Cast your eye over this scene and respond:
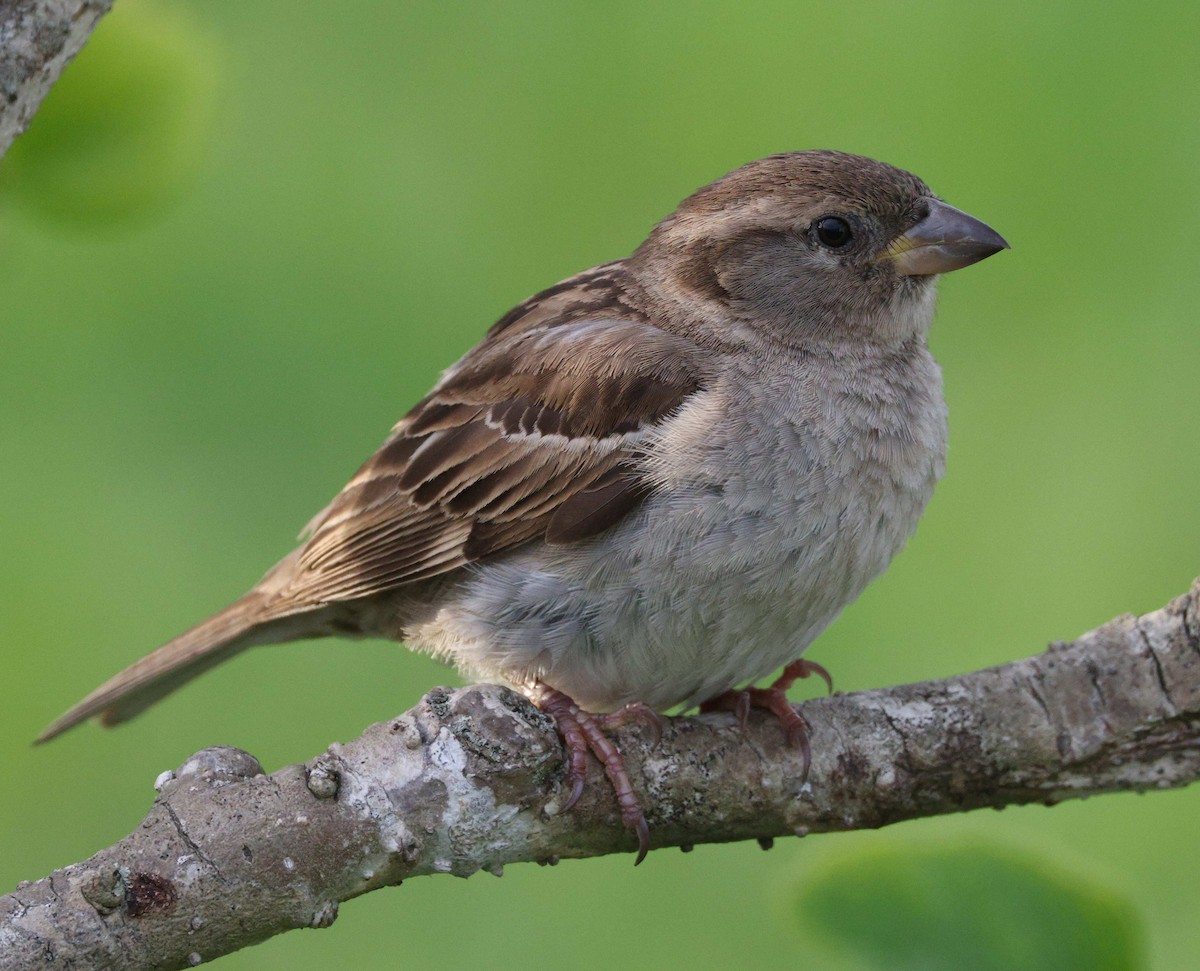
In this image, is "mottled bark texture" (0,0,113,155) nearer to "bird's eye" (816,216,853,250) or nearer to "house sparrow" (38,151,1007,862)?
"house sparrow" (38,151,1007,862)

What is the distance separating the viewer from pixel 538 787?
8.09 ft

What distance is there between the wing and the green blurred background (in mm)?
1268

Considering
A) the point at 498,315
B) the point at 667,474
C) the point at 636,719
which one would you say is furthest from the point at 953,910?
the point at 498,315

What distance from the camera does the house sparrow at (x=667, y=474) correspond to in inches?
112

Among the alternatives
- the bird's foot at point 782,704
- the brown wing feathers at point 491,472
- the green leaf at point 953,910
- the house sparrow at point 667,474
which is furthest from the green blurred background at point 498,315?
the green leaf at point 953,910

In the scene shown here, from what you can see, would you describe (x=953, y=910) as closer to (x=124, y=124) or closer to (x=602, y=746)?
(x=602, y=746)

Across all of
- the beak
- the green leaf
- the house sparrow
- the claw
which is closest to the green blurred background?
the house sparrow

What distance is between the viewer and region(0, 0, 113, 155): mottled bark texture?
6.26 ft

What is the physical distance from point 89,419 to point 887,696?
300cm

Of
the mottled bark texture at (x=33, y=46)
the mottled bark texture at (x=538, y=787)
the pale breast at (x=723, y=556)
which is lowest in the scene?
the mottled bark texture at (x=538, y=787)

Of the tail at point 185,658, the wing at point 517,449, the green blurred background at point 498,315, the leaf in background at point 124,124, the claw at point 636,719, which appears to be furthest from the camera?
the green blurred background at point 498,315

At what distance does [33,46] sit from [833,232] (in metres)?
1.70

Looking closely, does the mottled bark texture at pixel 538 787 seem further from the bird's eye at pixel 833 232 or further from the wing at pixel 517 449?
the bird's eye at pixel 833 232

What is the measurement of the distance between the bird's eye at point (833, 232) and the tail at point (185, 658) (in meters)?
1.40
